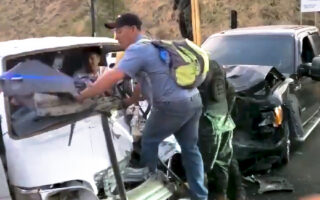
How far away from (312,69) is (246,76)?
1.14 m

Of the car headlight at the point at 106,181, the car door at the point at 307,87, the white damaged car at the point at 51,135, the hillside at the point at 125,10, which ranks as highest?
the white damaged car at the point at 51,135

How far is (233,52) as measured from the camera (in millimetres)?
7867

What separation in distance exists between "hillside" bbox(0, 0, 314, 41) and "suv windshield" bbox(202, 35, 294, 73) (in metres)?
13.7

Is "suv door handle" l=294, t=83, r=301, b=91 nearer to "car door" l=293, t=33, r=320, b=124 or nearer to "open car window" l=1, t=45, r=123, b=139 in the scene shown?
"car door" l=293, t=33, r=320, b=124

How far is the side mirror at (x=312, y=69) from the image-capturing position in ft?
23.2

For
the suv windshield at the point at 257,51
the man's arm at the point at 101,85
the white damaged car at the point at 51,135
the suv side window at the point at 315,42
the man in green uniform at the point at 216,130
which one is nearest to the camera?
the white damaged car at the point at 51,135

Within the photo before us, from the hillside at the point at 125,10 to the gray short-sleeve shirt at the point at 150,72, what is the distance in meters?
17.6

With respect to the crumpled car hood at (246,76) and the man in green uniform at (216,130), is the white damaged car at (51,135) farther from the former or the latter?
the crumpled car hood at (246,76)

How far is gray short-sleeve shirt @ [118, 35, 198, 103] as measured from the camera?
4.06 metres

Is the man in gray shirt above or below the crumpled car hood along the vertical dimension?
above

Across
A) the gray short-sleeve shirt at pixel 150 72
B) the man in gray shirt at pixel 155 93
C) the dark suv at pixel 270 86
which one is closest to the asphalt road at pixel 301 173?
the dark suv at pixel 270 86

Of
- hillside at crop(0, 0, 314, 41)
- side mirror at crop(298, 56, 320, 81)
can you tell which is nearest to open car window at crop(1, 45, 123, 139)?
side mirror at crop(298, 56, 320, 81)

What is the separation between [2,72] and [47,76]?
1.20ft

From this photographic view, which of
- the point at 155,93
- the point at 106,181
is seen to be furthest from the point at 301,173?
the point at 106,181
